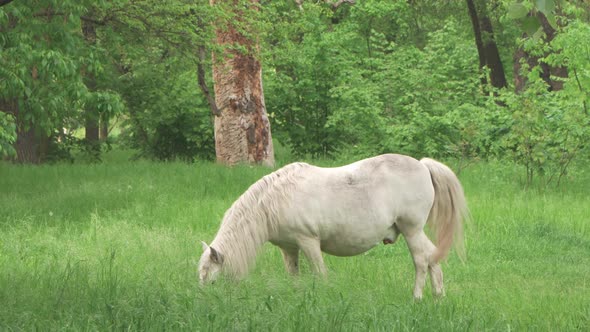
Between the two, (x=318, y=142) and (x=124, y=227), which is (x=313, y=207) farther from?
(x=318, y=142)

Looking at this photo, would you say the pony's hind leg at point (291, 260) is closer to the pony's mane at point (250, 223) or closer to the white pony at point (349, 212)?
the white pony at point (349, 212)

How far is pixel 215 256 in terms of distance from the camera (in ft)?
21.7

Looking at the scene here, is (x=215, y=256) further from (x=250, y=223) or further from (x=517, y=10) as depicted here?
(x=517, y=10)

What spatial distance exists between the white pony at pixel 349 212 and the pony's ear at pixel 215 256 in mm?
198

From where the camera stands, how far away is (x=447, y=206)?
7562mm

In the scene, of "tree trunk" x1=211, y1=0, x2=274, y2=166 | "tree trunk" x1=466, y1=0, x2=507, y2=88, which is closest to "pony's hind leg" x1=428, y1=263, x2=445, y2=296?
"tree trunk" x1=211, y1=0, x2=274, y2=166

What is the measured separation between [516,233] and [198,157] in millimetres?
13536

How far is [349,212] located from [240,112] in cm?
1032

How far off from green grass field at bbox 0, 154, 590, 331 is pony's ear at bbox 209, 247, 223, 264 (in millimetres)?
235

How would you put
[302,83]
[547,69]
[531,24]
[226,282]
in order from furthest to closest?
[547,69]
[302,83]
[226,282]
[531,24]

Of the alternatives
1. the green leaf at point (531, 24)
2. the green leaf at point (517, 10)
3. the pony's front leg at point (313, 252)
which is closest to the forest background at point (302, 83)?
the pony's front leg at point (313, 252)

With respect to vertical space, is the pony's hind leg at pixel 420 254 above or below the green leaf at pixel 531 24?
below

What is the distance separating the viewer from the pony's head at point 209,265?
21.6 ft

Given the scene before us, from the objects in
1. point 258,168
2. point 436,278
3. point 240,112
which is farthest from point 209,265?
point 240,112
